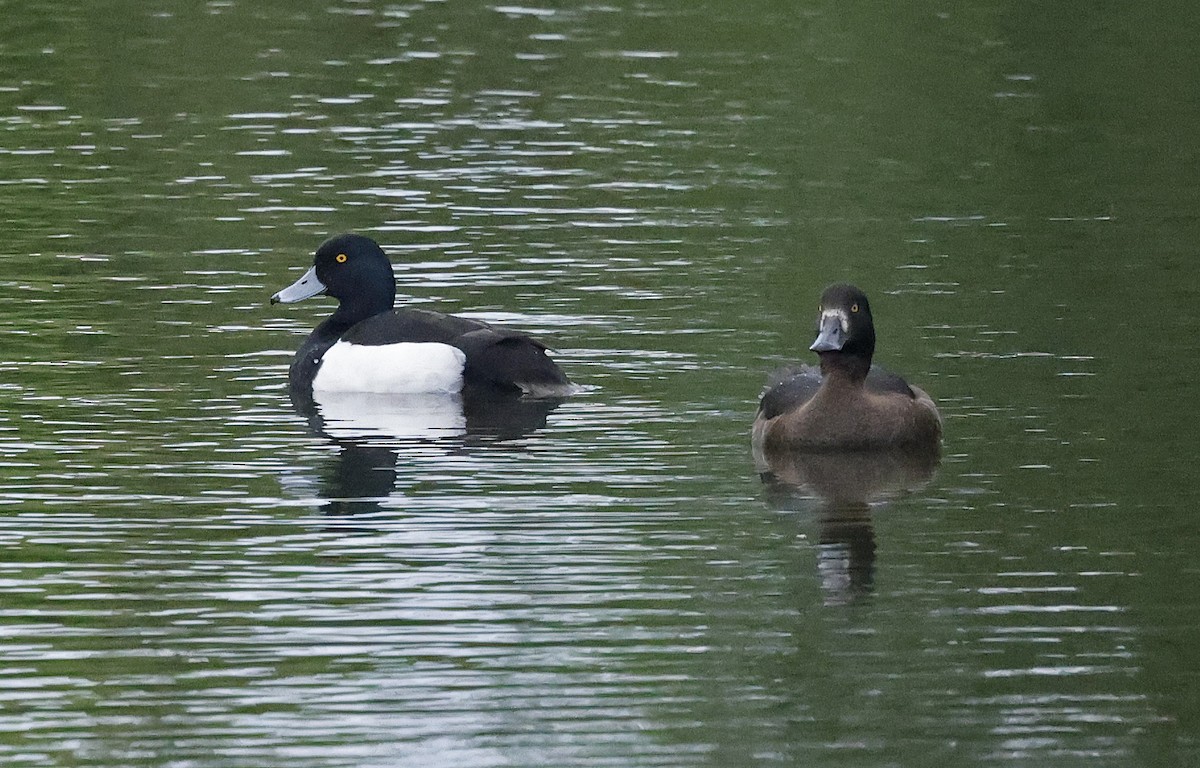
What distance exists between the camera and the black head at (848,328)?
13492 millimetres

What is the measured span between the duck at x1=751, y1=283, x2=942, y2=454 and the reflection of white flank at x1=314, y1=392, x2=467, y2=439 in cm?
203

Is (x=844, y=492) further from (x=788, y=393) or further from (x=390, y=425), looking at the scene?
(x=390, y=425)

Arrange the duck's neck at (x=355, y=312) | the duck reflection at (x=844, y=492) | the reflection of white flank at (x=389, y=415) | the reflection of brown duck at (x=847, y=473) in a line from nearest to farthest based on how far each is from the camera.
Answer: the duck reflection at (x=844, y=492) → the reflection of brown duck at (x=847, y=473) → the reflection of white flank at (x=389, y=415) → the duck's neck at (x=355, y=312)

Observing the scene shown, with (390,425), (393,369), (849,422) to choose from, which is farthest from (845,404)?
(393,369)

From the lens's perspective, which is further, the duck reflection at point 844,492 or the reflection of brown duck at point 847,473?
the reflection of brown duck at point 847,473

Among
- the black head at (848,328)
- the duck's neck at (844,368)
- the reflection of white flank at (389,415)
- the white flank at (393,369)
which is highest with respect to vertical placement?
the black head at (848,328)

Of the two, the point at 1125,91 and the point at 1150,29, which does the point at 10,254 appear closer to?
the point at 1125,91

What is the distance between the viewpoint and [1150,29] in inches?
1310

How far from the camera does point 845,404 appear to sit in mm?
13438

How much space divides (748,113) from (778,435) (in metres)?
14.1

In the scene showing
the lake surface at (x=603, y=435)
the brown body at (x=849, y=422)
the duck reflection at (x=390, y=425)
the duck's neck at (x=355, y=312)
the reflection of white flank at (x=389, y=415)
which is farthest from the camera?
the duck's neck at (x=355, y=312)

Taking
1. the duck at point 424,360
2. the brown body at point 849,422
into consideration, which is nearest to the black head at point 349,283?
the duck at point 424,360

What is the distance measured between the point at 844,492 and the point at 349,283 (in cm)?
494

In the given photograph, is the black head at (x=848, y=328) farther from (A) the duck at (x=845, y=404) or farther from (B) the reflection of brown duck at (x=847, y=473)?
(B) the reflection of brown duck at (x=847, y=473)
